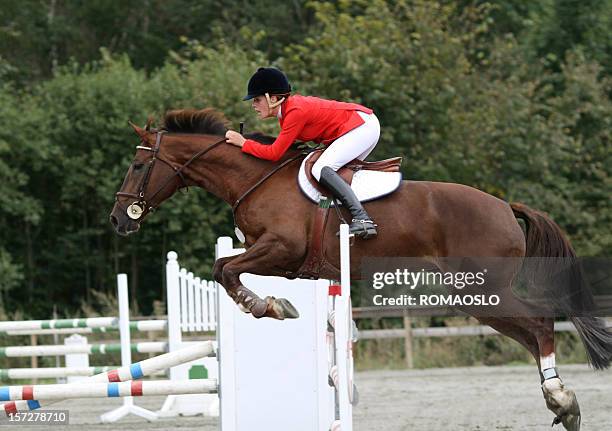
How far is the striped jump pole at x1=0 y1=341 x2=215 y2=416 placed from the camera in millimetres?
6508

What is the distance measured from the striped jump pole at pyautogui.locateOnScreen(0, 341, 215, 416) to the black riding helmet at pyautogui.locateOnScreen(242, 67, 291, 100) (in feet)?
4.98

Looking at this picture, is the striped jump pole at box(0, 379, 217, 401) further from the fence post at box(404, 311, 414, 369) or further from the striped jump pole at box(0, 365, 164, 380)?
the fence post at box(404, 311, 414, 369)

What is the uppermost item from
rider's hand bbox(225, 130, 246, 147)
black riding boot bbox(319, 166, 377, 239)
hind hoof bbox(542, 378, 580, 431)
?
rider's hand bbox(225, 130, 246, 147)

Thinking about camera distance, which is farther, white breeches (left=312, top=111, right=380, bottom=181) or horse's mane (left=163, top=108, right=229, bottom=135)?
horse's mane (left=163, top=108, right=229, bottom=135)

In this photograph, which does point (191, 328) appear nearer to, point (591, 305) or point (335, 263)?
point (335, 263)

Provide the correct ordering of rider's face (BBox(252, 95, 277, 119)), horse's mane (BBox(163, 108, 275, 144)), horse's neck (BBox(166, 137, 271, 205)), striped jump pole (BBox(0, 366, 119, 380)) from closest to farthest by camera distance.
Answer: rider's face (BBox(252, 95, 277, 119))
horse's neck (BBox(166, 137, 271, 205))
horse's mane (BBox(163, 108, 275, 144))
striped jump pole (BBox(0, 366, 119, 380))

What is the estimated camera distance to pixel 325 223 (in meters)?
6.58

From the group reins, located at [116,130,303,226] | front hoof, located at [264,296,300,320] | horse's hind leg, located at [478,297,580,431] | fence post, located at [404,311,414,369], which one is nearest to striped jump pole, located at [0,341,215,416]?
front hoof, located at [264,296,300,320]

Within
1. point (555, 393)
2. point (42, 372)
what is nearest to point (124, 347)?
point (42, 372)

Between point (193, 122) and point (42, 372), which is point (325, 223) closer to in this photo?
point (193, 122)

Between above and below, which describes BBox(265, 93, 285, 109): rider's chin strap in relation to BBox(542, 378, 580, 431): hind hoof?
above

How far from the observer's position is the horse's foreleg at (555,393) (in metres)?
6.29

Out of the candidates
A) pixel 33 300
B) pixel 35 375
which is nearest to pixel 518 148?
pixel 33 300

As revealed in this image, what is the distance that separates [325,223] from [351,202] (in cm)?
22
